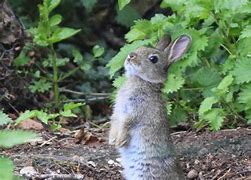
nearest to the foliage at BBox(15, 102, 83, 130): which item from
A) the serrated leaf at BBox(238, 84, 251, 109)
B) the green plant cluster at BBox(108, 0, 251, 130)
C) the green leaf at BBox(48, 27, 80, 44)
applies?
the green plant cluster at BBox(108, 0, 251, 130)

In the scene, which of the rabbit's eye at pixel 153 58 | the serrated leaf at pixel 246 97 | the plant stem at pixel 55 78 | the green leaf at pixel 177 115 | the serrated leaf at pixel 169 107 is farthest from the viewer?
the plant stem at pixel 55 78

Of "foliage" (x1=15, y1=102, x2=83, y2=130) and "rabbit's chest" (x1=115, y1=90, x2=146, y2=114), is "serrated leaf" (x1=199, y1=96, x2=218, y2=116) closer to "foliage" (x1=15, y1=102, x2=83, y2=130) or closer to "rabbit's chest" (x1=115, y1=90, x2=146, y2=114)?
"rabbit's chest" (x1=115, y1=90, x2=146, y2=114)

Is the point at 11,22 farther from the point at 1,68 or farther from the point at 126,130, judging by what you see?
the point at 126,130

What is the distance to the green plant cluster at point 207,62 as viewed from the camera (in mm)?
5895

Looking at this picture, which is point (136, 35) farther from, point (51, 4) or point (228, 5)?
point (51, 4)

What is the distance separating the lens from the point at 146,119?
5.09m

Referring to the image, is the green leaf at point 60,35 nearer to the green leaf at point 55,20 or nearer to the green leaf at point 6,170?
the green leaf at point 55,20

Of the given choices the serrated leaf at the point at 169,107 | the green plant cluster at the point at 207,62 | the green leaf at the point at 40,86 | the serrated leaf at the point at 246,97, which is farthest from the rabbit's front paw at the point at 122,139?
the green leaf at the point at 40,86

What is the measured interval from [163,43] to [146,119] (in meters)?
0.73

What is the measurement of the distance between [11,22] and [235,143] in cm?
262

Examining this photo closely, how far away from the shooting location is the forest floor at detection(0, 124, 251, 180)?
5457 mm

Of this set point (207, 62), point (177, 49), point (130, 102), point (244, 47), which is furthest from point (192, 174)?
point (207, 62)

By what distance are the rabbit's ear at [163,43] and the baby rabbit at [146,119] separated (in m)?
0.02

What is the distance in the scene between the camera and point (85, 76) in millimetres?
9094
